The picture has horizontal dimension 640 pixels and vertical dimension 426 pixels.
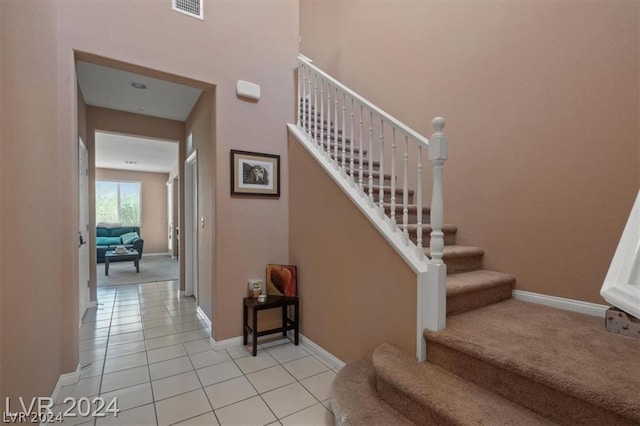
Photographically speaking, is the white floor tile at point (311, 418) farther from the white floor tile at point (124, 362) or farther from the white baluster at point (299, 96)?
the white baluster at point (299, 96)

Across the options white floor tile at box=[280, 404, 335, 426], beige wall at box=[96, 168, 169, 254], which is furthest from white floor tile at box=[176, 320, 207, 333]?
beige wall at box=[96, 168, 169, 254]

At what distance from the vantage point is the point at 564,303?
203cm

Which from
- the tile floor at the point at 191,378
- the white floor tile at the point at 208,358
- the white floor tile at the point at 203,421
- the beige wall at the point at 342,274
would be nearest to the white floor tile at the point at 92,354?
the tile floor at the point at 191,378

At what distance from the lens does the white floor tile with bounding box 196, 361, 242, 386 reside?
6.95 ft

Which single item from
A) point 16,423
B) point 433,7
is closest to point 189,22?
point 433,7

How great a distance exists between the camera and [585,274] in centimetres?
194

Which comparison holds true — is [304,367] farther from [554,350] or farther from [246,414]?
[554,350]

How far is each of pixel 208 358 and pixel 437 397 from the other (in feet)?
6.27

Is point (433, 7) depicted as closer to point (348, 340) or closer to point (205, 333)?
point (348, 340)

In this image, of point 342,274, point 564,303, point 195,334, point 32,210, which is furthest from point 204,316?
point 564,303

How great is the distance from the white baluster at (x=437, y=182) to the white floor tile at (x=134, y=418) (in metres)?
1.92

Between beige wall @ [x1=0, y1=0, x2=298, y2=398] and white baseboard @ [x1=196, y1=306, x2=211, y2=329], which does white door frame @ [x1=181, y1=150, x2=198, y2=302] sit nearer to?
white baseboard @ [x1=196, y1=306, x2=211, y2=329]

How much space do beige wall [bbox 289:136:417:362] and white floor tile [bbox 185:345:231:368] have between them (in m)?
0.74

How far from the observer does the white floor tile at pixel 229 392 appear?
1872 millimetres
